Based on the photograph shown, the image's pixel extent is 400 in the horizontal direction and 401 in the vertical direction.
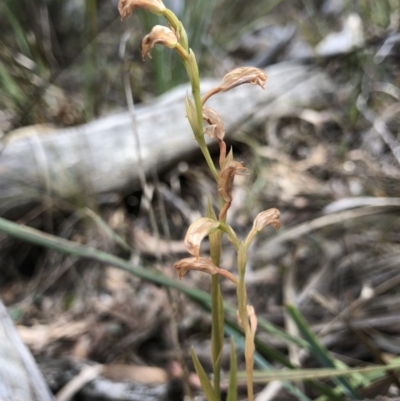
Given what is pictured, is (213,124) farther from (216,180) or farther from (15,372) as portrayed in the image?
(15,372)

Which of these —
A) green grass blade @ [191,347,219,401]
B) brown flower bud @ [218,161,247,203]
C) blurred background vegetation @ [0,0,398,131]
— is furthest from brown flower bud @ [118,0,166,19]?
blurred background vegetation @ [0,0,398,131]

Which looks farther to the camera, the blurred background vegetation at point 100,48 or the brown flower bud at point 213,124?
the blurred background vegetation at point 100,48

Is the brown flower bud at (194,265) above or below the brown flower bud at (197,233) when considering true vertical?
below

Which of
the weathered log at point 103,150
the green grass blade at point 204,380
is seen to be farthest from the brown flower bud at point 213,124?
the weathered log at point 103,150

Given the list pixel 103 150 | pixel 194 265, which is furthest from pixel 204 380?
pixel 103 150

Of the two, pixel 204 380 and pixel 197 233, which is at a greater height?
pixel 197 233

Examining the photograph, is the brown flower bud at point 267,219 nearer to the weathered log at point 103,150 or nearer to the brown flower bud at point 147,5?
the brown flower bud at point 147,5

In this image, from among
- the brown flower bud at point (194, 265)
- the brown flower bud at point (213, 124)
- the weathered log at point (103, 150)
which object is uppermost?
the weathered log at point (103, 150)
